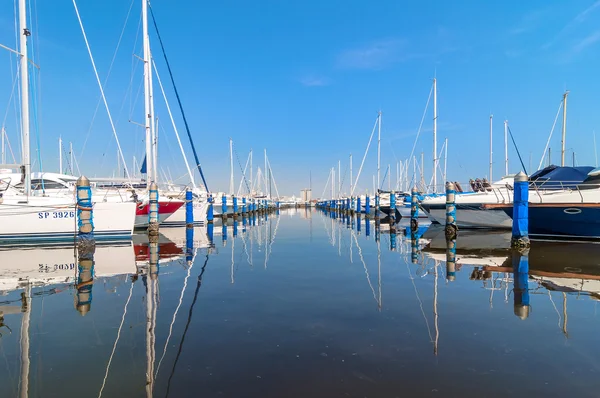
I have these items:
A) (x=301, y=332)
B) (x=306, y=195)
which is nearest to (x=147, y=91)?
(x=301, y=332)

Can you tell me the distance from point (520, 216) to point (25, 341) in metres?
13.5

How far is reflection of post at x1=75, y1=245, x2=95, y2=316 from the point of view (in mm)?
6031

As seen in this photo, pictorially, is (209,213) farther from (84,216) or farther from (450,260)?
(450,260)

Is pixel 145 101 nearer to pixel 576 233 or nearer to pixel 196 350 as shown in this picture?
pixel 196 350

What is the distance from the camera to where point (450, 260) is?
411 inches

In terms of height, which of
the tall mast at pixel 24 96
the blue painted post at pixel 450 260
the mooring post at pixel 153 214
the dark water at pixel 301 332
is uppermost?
the tall mast at pixel 24 96

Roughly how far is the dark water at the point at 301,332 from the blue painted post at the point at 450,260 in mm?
133

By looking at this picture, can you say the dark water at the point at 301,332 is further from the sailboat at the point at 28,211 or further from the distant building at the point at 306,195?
the distant building at the point at 306,195

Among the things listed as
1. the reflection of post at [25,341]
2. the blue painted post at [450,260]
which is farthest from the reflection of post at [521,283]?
the reflection of post at [25,341]

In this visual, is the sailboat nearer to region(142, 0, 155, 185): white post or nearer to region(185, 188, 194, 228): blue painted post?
region(142, 0, 155, 185): white post

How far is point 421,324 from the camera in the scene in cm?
503

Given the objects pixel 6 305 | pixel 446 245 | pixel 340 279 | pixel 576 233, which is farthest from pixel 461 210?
pixel 6 305

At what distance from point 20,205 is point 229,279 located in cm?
1129

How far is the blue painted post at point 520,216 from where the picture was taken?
12641 mm
